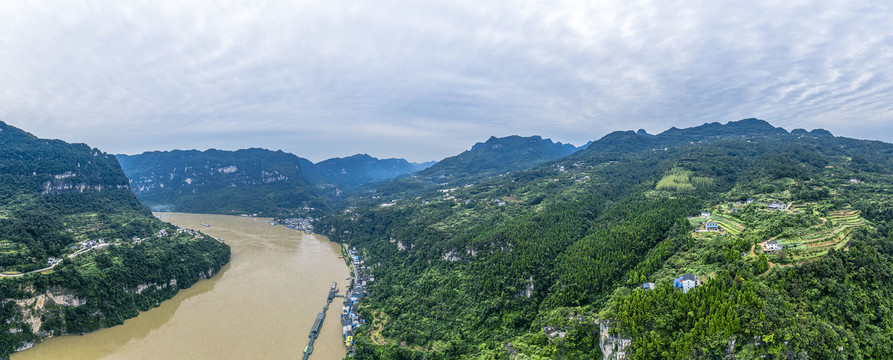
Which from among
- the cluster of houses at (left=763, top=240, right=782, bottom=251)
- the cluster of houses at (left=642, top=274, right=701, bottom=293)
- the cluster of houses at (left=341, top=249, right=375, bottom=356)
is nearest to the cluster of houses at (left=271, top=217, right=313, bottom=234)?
the cluster of houses at (left=341, top=249, right=375, bottom=356)

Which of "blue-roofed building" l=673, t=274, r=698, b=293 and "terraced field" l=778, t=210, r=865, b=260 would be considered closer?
"blue-roofed building" l=673, t=274, r=698, b=293

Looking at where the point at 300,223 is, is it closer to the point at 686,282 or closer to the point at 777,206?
the point at 686,282

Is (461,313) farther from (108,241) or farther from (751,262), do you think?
(108,241)

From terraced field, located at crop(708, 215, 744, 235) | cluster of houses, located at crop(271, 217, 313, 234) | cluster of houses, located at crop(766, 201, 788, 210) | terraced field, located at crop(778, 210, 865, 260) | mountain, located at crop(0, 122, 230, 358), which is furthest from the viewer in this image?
cluster of houses, located at crop(271, 217, 313, 234)

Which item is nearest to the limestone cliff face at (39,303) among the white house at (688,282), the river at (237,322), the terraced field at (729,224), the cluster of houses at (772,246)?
the river at (237,322)

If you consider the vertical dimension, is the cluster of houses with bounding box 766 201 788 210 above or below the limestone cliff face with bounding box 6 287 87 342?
above

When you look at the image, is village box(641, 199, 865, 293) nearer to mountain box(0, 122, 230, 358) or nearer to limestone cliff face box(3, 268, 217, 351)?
mountain box(0, 122, 230, 358)
